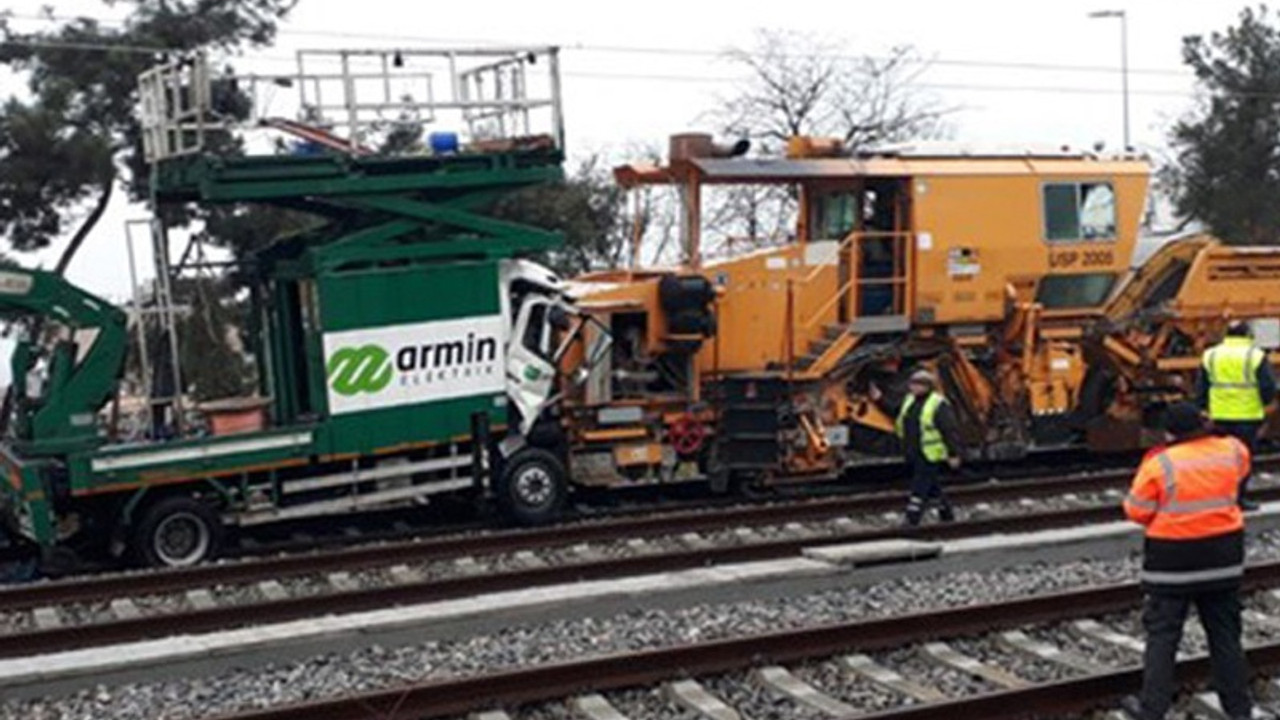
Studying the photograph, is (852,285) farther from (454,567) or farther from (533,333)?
(454,567)

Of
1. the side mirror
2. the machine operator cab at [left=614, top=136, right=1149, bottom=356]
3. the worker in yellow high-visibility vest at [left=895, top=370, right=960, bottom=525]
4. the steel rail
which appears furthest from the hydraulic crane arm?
the worker in yellow high-visibility vest at [left=895, top=370, right=960, bottom=525]

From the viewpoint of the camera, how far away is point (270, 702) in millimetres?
8766

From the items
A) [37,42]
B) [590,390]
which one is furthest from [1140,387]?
[37,42]

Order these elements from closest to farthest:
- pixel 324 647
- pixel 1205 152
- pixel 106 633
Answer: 1. pixel 324 647
2. pixel 106 633
3. pixel 1205 152

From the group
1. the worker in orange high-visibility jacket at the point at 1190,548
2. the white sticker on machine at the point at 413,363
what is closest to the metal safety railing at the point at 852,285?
the white sticker on machine at the point at 413,363

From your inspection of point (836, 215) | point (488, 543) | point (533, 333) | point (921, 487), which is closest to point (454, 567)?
point (488, 543)

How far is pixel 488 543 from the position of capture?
45.0 feet

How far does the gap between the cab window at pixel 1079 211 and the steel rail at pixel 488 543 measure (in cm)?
280

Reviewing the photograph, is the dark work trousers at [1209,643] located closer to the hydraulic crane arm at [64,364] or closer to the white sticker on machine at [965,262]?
the hydraulic crane arm at [64,364]

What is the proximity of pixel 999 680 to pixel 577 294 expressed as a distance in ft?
27.1

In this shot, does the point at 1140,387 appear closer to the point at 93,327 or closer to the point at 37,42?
the point at 93,327

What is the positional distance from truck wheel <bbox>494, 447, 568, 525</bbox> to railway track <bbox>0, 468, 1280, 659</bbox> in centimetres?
99

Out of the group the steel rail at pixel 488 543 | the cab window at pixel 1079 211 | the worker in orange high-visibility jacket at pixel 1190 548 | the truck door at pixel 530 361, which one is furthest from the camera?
the cab window at pixel 1079 211

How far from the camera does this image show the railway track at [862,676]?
8.21m
